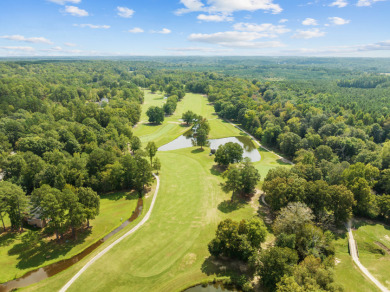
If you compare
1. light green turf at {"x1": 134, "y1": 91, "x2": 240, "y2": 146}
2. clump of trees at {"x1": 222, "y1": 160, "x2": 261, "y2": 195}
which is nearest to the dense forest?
clump of trees at {"x1": 222, "y1": 160, "x2": 261, "y2": 195}

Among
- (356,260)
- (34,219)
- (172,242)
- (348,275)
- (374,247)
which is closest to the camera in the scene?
(348,275)

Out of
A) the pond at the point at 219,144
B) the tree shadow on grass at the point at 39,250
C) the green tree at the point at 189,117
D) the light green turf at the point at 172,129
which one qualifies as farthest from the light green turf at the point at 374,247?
the green tree at the point at 189,117

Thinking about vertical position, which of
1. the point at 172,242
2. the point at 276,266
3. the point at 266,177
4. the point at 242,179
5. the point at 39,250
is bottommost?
the point at 172,242

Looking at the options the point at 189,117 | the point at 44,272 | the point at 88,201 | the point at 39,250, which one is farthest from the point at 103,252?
the point at 189,117

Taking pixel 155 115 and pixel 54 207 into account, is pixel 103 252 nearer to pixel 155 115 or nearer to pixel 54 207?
pixel 54 207

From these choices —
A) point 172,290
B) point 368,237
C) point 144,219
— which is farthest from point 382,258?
point 144,219

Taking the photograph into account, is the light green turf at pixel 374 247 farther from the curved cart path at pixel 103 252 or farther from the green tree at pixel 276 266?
the curved cart path at pixel 103 252
